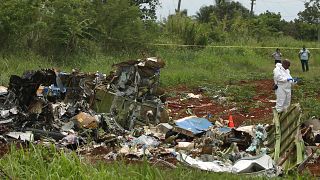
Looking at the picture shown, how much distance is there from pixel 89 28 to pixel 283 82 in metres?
13.6

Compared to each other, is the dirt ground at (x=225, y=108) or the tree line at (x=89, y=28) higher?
the tree line at (x=89, y=28)

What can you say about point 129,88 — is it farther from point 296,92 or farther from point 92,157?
point 296,92

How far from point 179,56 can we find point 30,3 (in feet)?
28.0

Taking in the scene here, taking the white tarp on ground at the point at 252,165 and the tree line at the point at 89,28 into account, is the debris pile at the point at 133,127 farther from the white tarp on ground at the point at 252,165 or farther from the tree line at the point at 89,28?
the tree line at the point at 89,28

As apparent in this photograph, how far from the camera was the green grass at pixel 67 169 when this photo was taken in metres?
5.76

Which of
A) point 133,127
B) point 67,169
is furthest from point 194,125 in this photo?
point 67,169

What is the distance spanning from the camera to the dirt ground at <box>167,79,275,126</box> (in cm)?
1238

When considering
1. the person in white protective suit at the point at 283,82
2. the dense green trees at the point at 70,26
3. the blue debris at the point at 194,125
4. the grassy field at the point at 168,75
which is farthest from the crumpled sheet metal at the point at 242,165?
the dense green trees at the point at 70,26

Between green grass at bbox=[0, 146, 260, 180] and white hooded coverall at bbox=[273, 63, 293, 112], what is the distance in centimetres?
569

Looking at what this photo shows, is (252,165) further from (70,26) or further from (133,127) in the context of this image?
(70,26)

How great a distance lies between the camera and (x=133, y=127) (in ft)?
35.2

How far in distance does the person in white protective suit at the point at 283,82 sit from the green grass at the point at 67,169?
5.70 metres

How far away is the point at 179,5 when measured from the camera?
4397 centimetres

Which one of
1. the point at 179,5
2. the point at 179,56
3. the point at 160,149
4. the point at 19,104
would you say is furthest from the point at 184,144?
the point at 179,5
